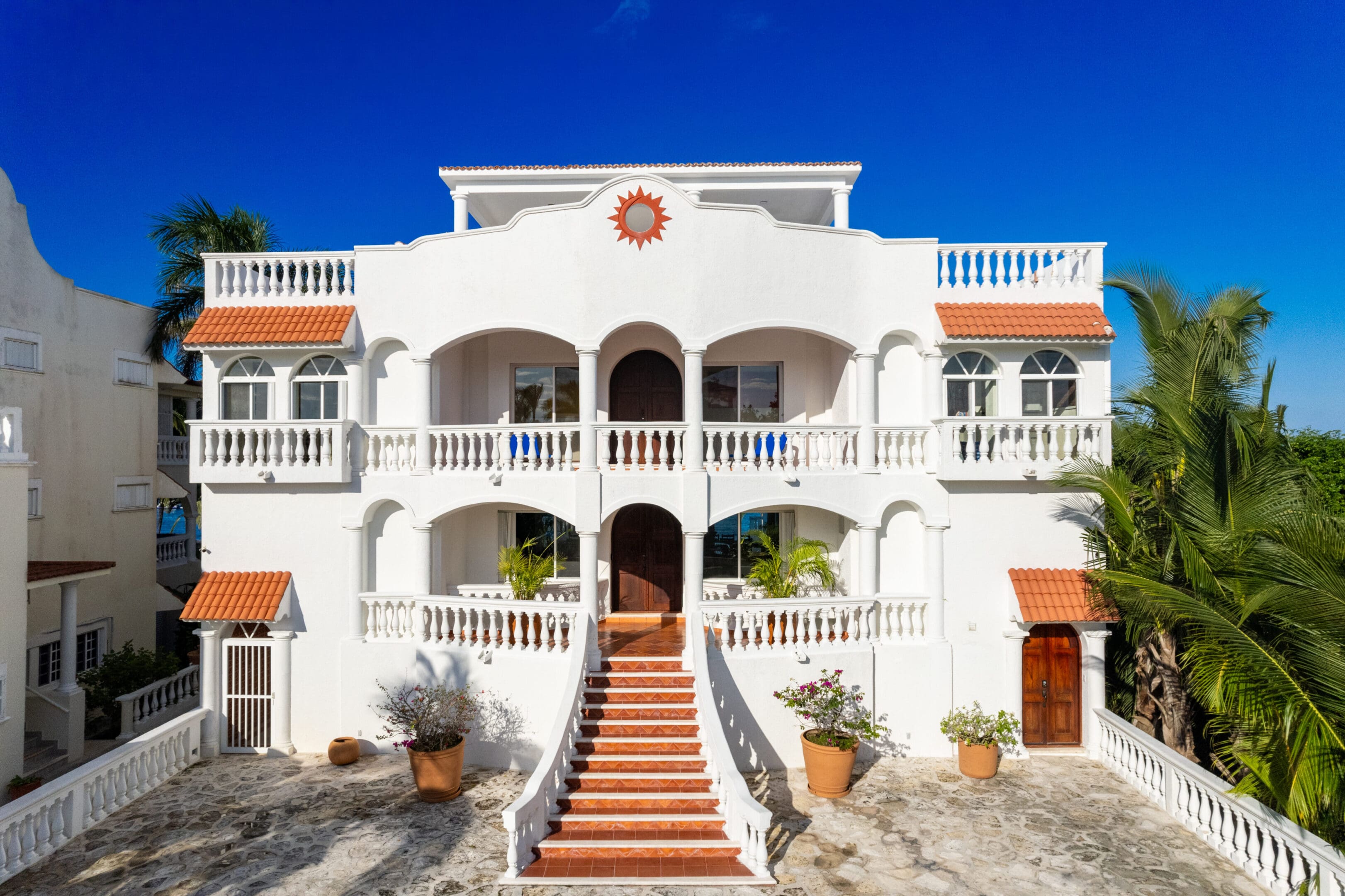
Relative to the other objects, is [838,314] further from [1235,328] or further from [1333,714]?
[1333,714]

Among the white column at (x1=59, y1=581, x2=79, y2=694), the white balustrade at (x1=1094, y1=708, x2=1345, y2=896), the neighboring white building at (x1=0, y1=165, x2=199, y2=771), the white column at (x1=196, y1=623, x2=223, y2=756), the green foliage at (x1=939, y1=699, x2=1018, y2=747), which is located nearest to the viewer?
the white balustrade at (x1=1094, y1=708, x2=1345, y2=896)

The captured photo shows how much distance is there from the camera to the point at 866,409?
552 inches

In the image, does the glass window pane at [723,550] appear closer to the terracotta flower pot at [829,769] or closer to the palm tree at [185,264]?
the terracotta flower pot at [829,769]

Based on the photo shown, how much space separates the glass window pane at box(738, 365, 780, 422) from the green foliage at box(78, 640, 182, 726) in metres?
16.4

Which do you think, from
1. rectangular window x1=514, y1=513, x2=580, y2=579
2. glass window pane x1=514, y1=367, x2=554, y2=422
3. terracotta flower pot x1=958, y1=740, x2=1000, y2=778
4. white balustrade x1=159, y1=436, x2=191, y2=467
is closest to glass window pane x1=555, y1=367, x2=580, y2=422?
glass window pane x1=514, y1=367, x2=554, y2=422

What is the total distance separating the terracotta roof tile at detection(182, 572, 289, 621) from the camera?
1339 centimetres

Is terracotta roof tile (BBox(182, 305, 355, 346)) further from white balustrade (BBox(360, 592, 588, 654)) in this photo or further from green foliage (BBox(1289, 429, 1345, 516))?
green foliage (BBox(1289, 429, 1345, 516))

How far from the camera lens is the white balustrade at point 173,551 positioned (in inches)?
853

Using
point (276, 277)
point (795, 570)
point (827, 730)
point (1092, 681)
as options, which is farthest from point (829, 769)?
point (276, 277)

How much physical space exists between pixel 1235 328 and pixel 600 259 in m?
12.4

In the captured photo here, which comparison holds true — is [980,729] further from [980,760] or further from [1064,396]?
[1064,396]

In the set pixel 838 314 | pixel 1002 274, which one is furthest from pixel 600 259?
pixel 1002 274

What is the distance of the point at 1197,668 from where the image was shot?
32.5 feet

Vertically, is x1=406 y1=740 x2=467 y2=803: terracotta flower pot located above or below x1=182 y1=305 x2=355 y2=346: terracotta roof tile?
below
